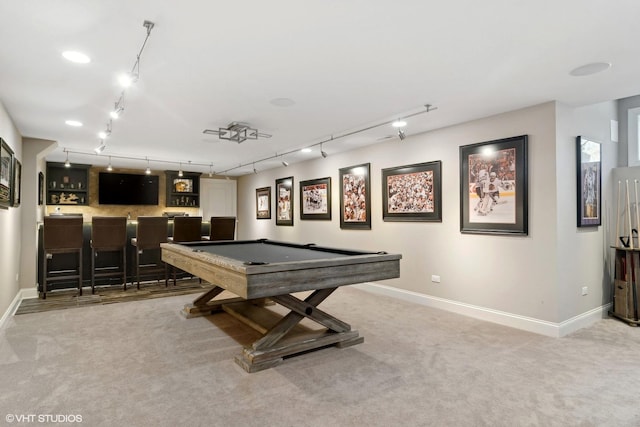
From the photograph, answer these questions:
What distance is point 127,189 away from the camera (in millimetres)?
8672

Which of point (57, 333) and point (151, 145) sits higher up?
point (151, 145)

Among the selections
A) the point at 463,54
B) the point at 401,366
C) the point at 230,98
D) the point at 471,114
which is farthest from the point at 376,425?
the point at 471,114

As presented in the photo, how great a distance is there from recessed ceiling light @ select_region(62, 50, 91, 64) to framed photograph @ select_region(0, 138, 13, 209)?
1.61 meters

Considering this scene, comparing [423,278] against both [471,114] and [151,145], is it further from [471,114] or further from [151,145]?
[151,145]

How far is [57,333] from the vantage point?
369 centimetres

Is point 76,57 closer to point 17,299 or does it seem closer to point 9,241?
point 9,241

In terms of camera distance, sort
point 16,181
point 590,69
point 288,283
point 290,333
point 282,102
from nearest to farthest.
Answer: point 288,283 → point 590,69 → point 290,333 → point 282,102 → point 16,181

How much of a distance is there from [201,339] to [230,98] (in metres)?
2.45

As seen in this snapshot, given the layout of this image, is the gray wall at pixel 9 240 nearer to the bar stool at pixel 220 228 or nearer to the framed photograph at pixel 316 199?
the bar stool at pixel 220 228

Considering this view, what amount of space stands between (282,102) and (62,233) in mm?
4071

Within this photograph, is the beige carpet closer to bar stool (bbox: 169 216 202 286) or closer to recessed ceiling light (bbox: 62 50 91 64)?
recessed ceiling light (bbox: 62 50 91 64)

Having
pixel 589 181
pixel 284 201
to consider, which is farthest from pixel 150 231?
pixel 589 181

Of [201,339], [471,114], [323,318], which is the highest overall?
[471,114]

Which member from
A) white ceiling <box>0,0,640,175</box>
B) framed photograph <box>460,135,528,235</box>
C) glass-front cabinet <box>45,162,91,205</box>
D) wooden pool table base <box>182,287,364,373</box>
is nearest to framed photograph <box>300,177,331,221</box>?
white ceiling <box>0,0,640,175</box>
